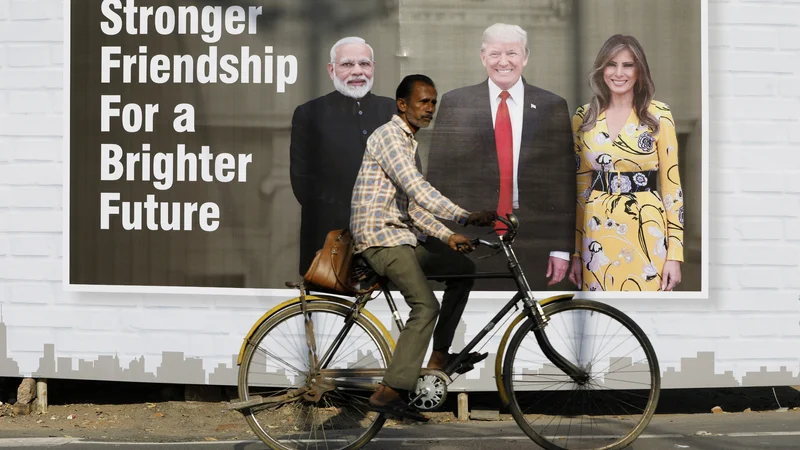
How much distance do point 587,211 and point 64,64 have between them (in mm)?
3906

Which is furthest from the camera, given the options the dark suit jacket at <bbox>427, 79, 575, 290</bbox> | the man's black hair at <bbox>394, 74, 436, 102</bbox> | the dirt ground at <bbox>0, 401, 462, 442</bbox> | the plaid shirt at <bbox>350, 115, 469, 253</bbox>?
the dark suit jacket at <bbox>427, 79, 575, 290</bbox>

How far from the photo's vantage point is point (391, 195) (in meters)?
4.87

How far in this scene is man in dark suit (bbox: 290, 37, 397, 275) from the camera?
6.84m

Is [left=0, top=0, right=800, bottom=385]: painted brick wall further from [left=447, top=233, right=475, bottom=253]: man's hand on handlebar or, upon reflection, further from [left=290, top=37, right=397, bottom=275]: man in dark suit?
[left=447, top=233, right=475, bottom=253]: man's hand on handlebar

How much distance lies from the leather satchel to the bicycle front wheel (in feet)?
2.98

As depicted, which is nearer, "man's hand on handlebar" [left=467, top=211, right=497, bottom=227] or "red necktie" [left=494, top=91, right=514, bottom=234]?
"man's hand on handlebar" [left=467, top=211, right=497, bottom=227]

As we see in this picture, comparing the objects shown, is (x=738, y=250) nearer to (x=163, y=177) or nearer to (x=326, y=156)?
(x=326, y=156)

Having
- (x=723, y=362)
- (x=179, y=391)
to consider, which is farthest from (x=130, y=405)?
(x=723, y=362)

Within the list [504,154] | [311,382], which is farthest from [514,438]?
[504,154]

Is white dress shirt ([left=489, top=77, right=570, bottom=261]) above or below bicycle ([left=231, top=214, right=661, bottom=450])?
above

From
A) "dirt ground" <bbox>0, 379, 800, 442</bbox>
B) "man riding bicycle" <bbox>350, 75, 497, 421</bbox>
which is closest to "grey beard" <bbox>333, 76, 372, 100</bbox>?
"man riding bicycle" <bbox>350, 75, 497, 421</bbox>

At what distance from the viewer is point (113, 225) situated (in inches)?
274

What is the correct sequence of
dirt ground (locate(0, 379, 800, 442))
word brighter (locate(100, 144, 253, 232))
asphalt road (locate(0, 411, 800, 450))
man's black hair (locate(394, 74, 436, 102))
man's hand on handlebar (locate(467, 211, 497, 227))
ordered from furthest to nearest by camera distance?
1. word brighter (locate(100, 144, 253, 232))
2. dirt ground (locate(0, 379, 800, 442))
3. asphalt road (locate(0, 411, 800, 450))
4. man's black hair (locate(394, 74, 436, 102))
5. man's hand on handlebar (locate(467, 211, 497, 227))

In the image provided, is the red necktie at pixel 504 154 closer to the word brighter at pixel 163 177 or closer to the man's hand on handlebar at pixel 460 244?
the word brighter at pixel 163 177
